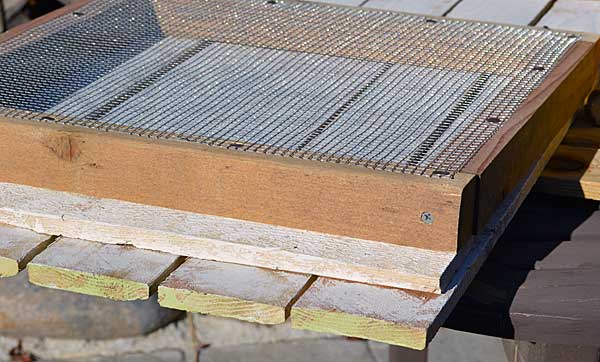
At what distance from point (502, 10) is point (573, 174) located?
0.73 m

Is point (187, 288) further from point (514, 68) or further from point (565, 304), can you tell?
point (514, 68)

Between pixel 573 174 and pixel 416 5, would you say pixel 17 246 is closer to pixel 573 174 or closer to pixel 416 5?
pixel 573 174

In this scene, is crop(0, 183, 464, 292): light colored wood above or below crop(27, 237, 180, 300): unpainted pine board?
above

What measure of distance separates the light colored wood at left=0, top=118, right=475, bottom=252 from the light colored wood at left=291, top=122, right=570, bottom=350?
73 millimetres

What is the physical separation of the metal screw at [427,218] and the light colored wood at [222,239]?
0.04 metres

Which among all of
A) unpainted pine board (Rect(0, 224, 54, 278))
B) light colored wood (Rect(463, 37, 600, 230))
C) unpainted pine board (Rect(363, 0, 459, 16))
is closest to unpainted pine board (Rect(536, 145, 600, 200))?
light colored wood (Rect(463, 37, 600, 230))

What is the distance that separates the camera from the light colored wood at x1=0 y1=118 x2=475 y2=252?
1.62 meters

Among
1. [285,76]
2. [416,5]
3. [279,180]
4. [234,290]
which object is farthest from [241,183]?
[416,5]

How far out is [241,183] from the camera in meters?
1.70

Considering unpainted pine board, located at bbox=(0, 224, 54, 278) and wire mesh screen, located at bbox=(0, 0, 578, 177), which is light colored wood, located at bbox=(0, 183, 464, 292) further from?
wire mesh screen, located at bbox=(0, 0, 578, 177)

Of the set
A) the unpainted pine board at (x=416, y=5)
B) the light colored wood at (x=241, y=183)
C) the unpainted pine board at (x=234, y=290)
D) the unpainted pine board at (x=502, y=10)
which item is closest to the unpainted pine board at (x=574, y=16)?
the unpainted pine board at (x=502, y=10)

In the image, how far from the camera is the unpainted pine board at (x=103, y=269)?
1.68m

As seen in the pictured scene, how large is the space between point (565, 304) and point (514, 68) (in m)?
0.54

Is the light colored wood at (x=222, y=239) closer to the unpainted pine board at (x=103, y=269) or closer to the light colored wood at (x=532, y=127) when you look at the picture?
the unpainted pine board at (x=103, y=269)
